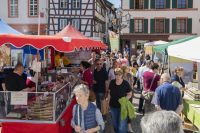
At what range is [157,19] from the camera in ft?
130

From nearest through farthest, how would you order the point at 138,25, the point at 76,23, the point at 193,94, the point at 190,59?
the point at 190,59, the point at 193,94, the point at 76,23, the point at 138,25

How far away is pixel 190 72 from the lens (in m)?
14.6

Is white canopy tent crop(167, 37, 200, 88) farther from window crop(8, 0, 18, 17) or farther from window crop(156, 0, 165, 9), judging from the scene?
window crop(156, 0, 165, 9)

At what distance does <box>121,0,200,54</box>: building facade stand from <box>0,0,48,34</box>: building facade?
838 cm

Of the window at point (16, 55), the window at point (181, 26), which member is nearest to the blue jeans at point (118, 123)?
the window at point (16, 55)


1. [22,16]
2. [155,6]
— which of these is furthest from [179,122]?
[155,6]

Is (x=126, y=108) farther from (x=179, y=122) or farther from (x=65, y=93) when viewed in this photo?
(x=179, y=122)

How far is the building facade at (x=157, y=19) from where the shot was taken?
39031 mm

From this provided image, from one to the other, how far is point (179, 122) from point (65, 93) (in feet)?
18.1

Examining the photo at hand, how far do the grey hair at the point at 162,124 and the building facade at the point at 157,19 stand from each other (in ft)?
120

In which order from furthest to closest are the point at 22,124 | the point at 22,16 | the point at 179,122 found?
1. the point at 22,16
2. the point at 22,124
3. the point at 179,122

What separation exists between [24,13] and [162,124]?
117ft

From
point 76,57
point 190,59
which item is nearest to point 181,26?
point 76,57

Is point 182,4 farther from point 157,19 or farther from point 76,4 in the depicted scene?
point 76,4
